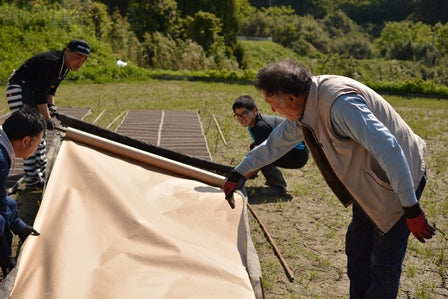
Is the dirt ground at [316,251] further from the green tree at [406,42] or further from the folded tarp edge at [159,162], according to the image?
the green tree at [406,42]

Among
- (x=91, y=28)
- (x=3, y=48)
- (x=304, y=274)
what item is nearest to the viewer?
(x=304, y=274)

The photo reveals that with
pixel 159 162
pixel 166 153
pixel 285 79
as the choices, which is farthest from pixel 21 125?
pixel 166 153

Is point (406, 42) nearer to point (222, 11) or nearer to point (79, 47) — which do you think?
point (222, 11)

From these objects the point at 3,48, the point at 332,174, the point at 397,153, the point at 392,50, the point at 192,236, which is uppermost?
the point at 397,153

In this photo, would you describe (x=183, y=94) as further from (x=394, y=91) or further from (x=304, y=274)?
(x=304, y=274)

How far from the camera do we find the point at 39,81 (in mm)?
4414

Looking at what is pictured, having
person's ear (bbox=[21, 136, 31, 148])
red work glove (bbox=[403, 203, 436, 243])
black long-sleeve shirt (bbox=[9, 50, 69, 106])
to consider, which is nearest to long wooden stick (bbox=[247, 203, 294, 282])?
red work glove (bbox=[403, 203, 436, 243])

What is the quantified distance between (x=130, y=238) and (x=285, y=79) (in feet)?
4.19

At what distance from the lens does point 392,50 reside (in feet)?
165

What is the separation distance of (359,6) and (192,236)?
75.3 metres

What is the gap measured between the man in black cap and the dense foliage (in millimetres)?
9140

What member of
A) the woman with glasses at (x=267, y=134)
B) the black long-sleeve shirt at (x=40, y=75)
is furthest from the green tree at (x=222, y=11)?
the black long-sleeve shirt at (x=40, y=75)

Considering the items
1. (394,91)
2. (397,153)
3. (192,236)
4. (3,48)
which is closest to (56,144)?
(192,236)

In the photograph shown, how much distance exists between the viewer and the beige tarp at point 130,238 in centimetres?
229
